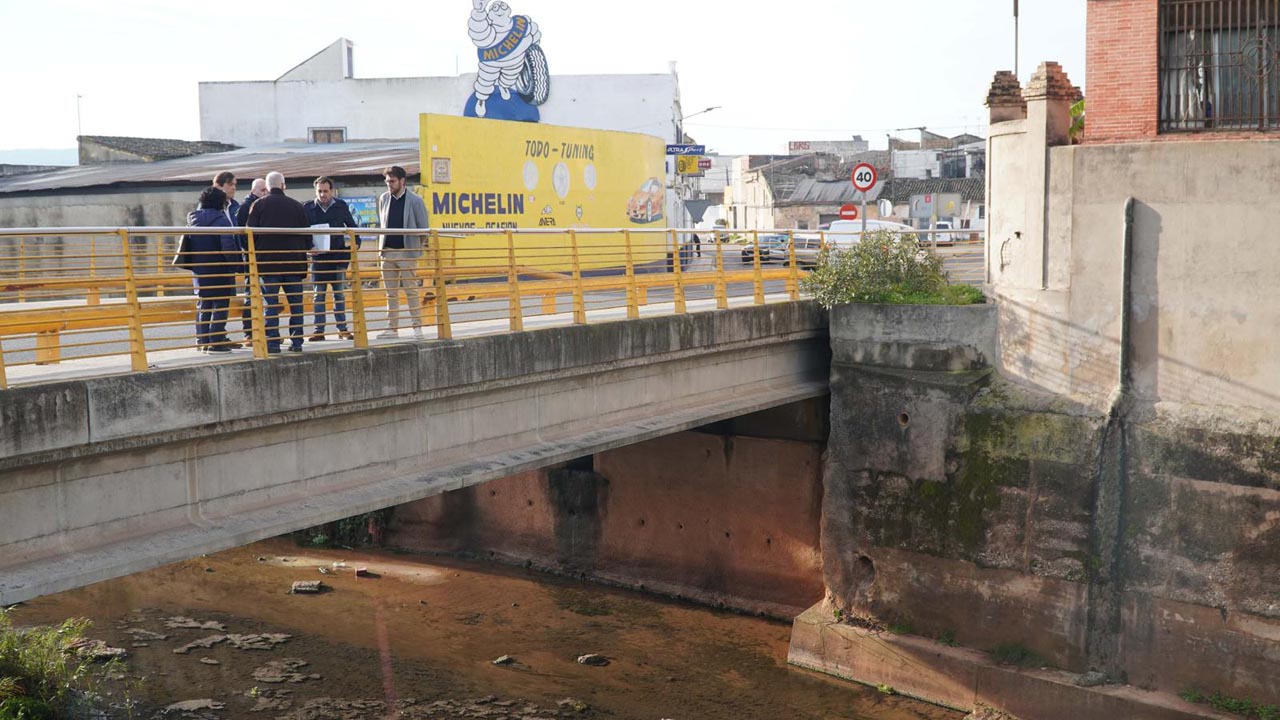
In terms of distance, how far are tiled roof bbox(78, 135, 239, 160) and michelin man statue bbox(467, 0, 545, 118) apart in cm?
897

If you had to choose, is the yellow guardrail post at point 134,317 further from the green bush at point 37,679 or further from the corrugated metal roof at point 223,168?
the corrugated metal roof at point 223,168

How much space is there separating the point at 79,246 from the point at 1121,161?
20.0 meters

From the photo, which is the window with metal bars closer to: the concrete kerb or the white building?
the concrete kerb

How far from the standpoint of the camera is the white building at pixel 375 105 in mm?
43844

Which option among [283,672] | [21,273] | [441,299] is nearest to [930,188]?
[283,672]

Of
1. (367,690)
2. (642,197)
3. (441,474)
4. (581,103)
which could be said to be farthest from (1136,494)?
(581,103)

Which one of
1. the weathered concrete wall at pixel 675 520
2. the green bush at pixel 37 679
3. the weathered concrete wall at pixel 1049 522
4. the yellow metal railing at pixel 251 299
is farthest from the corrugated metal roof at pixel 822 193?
the green bush at pixel 37 679

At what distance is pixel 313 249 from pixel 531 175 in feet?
45.4

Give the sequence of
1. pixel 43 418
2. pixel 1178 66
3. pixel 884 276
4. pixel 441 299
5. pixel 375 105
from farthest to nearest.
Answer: pixel 375 105
pixel 884 276
pixel 1178 66
pixel 441 299
pixel 43 418

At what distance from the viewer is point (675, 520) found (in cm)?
1903

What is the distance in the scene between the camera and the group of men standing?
10.4m

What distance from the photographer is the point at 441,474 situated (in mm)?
10906

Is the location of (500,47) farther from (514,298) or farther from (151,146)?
(514,298)

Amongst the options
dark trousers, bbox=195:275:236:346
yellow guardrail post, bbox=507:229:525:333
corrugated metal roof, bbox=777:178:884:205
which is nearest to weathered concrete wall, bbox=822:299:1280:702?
yellow guardrail post, bbox=507:229:525:333
